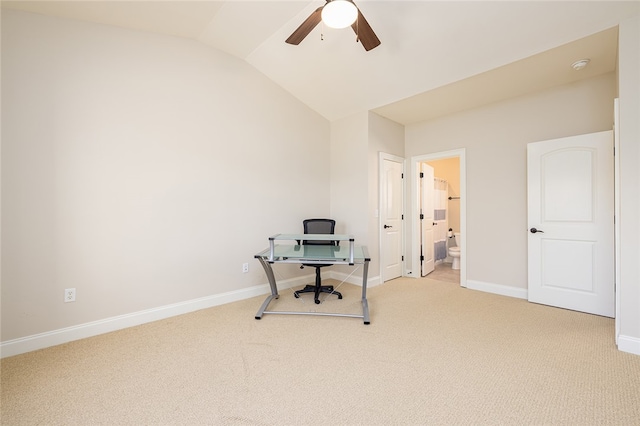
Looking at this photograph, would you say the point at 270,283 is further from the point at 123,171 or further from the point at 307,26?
the point at 307,26

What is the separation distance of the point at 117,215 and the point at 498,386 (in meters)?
3.37

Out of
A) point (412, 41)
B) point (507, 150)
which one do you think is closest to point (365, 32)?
point (412, 41)

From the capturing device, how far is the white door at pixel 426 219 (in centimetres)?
460

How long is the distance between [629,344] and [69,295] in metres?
4.64

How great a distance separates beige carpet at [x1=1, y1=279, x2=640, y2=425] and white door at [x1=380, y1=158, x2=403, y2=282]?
1485mm

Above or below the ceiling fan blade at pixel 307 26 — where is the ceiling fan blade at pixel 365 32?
below

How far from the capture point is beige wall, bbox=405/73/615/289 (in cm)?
305

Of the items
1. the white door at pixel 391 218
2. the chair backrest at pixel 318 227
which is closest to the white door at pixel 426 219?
the white door at pixel 391 218

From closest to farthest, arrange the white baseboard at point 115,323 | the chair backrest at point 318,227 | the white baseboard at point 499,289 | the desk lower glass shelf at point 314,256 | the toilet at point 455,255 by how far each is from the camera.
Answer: the white baseboard at point 115,323 → the desk lower glass shelf at point 314,256 → the white baseboard at point 499,289 → the chair backrest at point 318,227 → the toilet at point 455,255

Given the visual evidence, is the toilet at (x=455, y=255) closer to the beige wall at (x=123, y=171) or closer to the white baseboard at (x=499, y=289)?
the white baseboard at (x=499, y=289)

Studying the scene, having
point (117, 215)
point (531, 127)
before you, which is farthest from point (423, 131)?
point (117, 215)

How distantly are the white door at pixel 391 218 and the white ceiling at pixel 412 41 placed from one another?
3.50ft

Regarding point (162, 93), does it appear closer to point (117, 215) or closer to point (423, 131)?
point (117, 215)

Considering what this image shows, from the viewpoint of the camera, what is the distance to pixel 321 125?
4.43m
